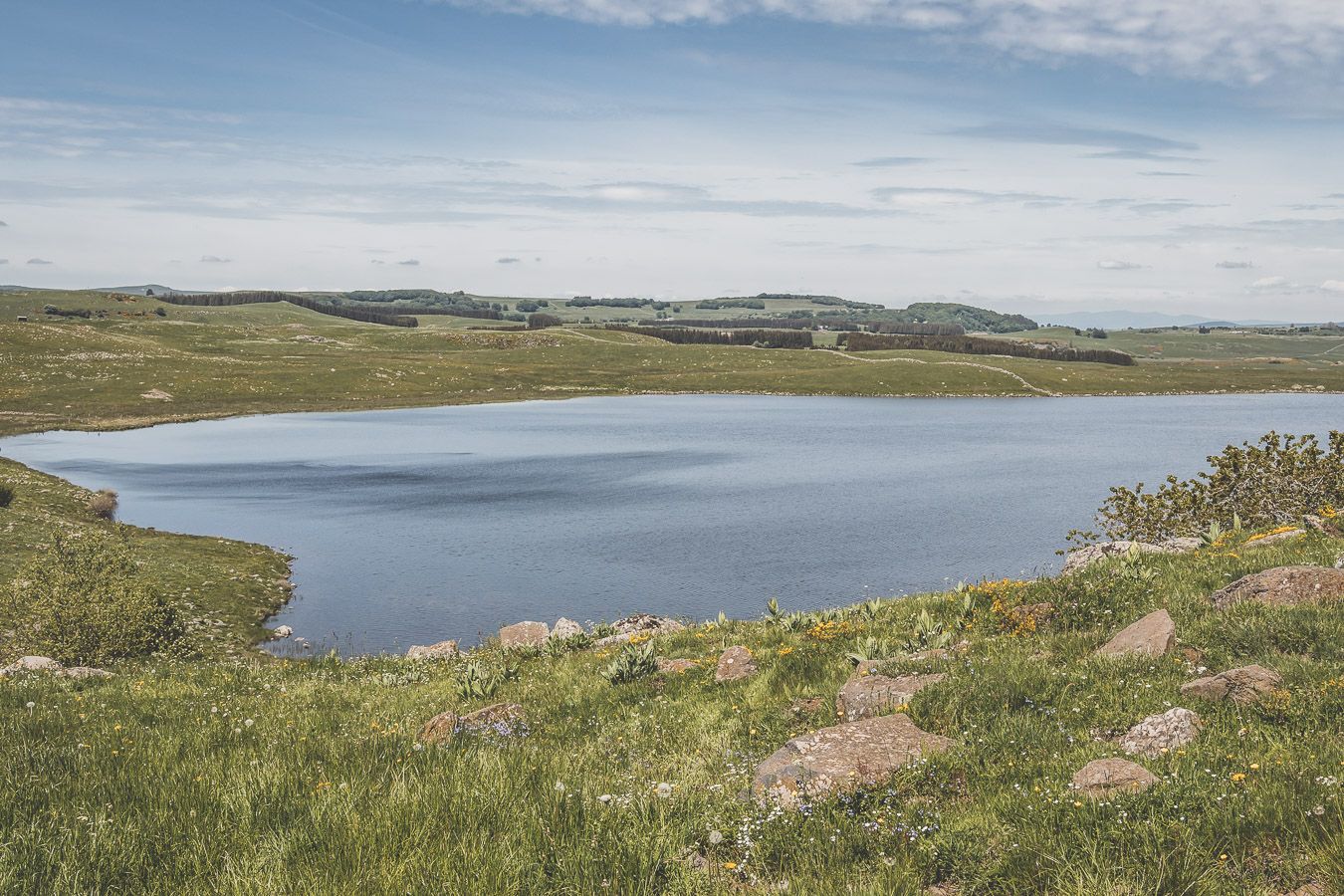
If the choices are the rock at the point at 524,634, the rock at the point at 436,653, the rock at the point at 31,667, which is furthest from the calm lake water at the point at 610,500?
the rock at the point at 31,667

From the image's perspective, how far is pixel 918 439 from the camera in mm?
104500

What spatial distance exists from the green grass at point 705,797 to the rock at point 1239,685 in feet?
0.67

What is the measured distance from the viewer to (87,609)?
24625 millimetres

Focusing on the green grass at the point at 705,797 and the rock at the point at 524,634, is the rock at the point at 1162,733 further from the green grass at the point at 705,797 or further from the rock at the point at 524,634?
the rock at the point at 524,634

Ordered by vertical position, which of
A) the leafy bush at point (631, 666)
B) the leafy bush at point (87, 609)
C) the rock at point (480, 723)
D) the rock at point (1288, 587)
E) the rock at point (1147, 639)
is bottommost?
the leafy bush at point (87, 609)

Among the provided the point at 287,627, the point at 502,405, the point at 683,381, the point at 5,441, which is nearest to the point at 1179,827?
the point at 287,627

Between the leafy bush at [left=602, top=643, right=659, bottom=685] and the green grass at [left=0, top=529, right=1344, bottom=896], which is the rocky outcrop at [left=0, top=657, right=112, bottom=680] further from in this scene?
the leafy bush at [left=602, top=643, right=659, bottom=685]

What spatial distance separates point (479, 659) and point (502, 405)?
443ft

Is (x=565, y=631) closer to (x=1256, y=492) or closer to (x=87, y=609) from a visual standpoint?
(x=87, y=609)

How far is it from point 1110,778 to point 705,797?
11.2 feet

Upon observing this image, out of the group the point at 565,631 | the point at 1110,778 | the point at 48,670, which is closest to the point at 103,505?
the point at 48,670

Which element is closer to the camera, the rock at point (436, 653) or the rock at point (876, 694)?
the rock at point (876, 694)

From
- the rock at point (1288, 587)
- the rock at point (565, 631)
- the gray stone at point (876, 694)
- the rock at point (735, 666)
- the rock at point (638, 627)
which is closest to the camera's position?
the gray stone at point (876, 694)

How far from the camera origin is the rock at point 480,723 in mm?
10435
